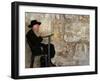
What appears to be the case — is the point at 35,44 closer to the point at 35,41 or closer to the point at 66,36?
the point at 35,41

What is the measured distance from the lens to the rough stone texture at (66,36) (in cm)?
152

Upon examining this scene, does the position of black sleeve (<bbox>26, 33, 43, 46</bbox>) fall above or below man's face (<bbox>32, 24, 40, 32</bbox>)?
below

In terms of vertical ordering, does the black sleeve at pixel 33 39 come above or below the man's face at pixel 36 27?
below

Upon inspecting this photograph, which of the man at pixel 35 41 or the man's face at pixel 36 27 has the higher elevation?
the man's face at pixel 36 27

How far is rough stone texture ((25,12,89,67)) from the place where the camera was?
152cm

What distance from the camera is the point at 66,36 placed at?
5.20 feet

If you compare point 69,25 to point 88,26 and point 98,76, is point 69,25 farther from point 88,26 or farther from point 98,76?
point 98,76

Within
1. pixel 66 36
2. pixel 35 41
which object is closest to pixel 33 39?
pixel 35 41

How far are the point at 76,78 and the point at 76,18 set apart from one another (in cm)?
35

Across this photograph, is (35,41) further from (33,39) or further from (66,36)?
(66,36)

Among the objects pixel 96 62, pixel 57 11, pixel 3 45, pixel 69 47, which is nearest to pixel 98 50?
pixel 96 62

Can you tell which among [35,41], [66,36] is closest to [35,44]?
[35,41]

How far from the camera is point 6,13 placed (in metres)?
1.47

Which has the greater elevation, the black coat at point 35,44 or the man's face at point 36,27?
the man's face at point 36,27
